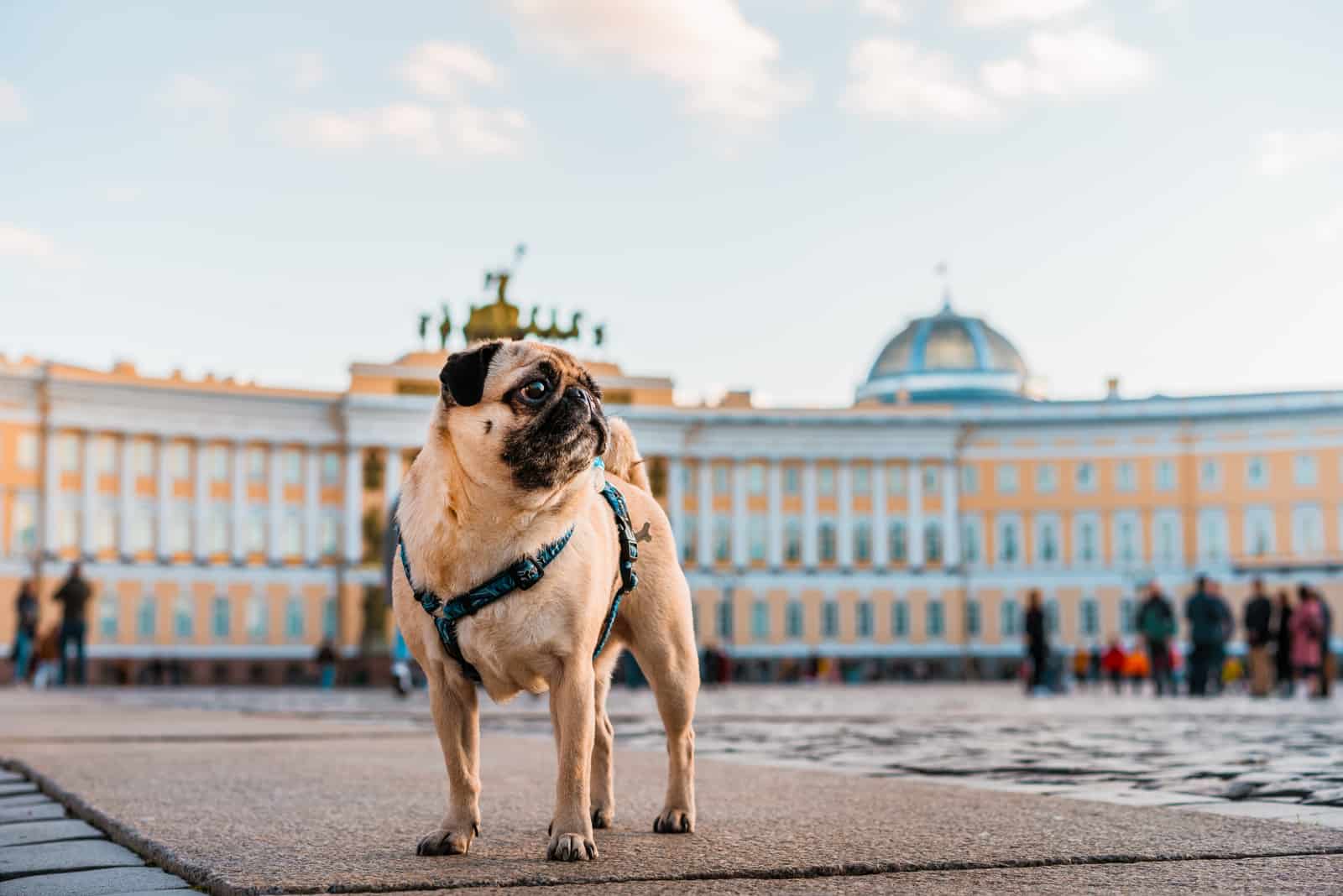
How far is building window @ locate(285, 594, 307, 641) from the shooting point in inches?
2719

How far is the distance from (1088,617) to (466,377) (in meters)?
75.2

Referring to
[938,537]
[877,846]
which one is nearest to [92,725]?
[877,846]

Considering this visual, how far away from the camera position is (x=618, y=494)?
4.88 metres

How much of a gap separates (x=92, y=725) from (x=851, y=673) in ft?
202

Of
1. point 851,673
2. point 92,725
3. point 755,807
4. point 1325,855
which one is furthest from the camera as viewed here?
point 851,673

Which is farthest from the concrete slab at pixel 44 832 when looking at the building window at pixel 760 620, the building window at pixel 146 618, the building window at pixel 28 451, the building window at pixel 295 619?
the building window at pixel 760 620

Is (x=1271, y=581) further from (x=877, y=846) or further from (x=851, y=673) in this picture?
(x=877, y=846)

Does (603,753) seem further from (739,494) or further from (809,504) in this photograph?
(809,504)

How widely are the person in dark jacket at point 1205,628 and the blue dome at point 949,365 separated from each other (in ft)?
194

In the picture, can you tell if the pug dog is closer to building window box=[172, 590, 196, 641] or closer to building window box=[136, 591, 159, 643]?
building window box=[136, 591, 159, 643]

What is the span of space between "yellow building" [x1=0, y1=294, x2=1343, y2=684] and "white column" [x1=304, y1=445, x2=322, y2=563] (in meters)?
0.07

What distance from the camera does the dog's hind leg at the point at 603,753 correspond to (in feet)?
16.8

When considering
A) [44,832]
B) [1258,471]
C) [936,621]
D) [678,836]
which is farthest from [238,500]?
[678,836]

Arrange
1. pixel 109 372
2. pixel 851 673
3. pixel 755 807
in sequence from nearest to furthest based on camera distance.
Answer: pixel 755 807, pixel 109 372, pixel 851 673
